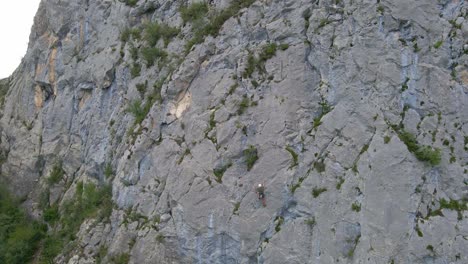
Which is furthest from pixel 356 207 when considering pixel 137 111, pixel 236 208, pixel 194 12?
pixel 194 12

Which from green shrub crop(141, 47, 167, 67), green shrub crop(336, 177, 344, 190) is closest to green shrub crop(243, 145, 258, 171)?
green shrub crop(336, 177, 344, 190)

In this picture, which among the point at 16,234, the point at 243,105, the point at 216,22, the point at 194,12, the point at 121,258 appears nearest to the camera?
the point at 121,258

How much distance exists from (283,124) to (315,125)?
1364 mm

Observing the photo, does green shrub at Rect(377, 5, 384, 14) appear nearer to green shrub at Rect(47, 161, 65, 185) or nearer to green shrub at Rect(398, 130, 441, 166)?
green shrub at Rect(398, 130, 441, 166)

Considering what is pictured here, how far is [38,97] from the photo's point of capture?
29.4m

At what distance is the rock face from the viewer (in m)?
16.1

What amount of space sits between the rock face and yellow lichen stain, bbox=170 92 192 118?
0.06 meters

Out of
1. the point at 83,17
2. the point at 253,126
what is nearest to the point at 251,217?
the point at 253,126

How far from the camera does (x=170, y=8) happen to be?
25609mm

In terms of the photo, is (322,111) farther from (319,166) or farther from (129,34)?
(129,34)

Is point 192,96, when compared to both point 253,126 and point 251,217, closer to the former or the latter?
point 253,126

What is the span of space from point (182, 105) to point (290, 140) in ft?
19.5

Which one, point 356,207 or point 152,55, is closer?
point 356,207

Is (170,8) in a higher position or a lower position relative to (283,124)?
higher
